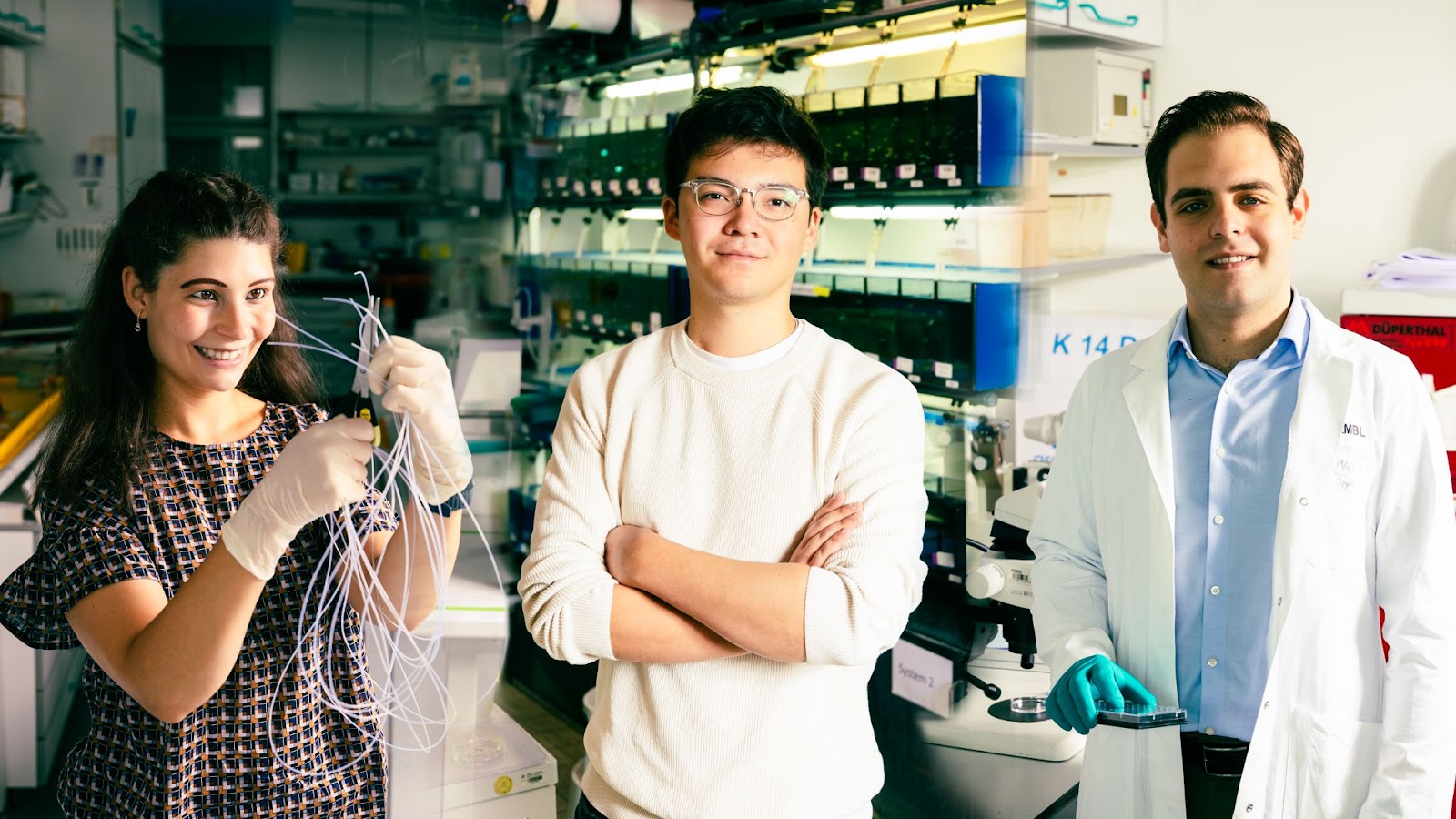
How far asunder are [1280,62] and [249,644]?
3435mm

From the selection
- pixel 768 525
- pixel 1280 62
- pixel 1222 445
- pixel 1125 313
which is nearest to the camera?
pixel 768 525

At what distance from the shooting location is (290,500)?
1.33 metres

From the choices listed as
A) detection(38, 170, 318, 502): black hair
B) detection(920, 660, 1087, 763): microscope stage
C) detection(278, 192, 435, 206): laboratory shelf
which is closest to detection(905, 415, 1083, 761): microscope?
detection(920, 660, 1087, 763): microscope stage

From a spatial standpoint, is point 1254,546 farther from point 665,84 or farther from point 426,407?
point 665,84

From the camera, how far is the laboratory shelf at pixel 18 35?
14.2ft

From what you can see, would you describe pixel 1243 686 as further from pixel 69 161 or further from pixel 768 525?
pixel 69 161

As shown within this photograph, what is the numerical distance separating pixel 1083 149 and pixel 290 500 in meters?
3.13

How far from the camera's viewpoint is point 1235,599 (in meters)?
1.61

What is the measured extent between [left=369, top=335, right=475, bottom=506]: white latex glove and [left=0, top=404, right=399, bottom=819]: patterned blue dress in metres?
0.18

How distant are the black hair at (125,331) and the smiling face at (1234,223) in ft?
4.36

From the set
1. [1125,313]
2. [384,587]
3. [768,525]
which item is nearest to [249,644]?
[384,587]

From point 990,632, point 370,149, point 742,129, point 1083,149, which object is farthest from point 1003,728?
point 370,149

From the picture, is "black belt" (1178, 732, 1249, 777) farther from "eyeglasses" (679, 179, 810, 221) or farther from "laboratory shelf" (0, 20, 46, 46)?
"laboratory shelf" (0, 20, 46, 46)

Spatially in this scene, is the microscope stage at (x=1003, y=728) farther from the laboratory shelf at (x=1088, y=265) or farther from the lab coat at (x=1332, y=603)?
the lab coat at (x=1332, y=603)
